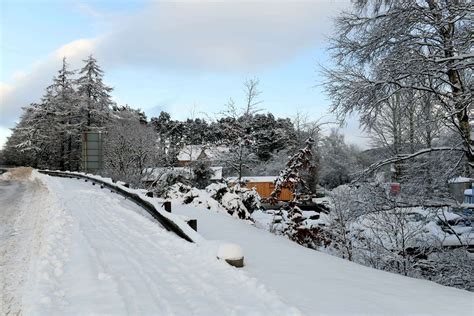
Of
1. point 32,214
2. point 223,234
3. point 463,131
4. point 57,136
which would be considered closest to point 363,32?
point 463,131

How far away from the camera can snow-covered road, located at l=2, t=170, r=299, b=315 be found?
154 inches

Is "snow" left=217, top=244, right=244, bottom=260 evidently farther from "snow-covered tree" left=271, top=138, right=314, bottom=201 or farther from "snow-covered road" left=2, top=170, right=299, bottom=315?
"snow-covered tree" left=271, top=138, right=314, bottom=201

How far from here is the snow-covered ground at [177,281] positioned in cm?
398

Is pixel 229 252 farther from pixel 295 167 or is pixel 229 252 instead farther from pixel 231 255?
pixel 295 167

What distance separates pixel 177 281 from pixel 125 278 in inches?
26.1

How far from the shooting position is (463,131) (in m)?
8.02

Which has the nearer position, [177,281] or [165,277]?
[177,281]

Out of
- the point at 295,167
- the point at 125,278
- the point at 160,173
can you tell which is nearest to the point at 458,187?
the point at 295,167

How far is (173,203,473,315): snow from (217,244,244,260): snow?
0.81 feet

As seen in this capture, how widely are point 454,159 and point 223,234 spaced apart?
569 cm

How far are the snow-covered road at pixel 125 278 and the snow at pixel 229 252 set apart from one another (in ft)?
0.46

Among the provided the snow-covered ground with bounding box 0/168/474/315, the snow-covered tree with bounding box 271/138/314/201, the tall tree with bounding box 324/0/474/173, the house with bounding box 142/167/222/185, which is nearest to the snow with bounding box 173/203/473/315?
the snow-covered ground with bounding box 0/168/474/315

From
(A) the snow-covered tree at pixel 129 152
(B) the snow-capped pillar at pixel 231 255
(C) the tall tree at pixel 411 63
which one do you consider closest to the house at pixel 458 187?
(C) the tall tree at pixel 411 63

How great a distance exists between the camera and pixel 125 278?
4.79 metres
